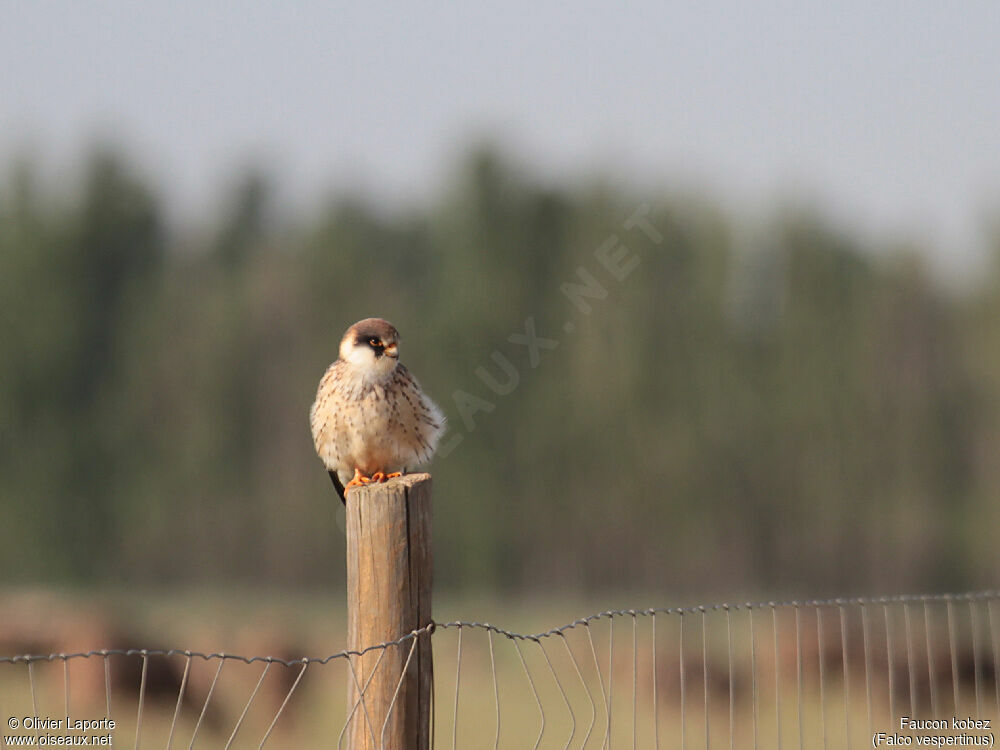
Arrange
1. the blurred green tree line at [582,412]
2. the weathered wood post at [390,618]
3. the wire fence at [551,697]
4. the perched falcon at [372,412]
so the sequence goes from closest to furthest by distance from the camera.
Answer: the weathered wood post at [390,618], the perched falcon at [372,412], the wire fence at [551,697], the blurred green tree line at [582,412]

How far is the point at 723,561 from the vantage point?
1460 inches

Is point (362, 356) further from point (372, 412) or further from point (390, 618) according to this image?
point (390, 618)

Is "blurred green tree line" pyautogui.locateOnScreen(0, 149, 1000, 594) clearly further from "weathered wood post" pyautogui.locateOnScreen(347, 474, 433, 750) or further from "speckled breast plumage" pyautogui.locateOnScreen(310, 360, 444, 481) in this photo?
"weathered wood post" pyautogui.locateOnScreen(347, 474, 433, 750)

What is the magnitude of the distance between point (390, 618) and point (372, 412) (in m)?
2.66

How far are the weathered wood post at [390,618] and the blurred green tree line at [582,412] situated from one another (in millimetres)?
30035

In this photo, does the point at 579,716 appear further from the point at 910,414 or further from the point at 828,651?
the point at 910,414

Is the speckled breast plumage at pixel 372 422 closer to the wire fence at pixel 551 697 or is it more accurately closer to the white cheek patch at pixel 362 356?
the white cheek patch at pixel 362 356

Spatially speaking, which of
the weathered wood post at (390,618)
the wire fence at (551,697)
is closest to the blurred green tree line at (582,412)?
the wire fence at (551,697)

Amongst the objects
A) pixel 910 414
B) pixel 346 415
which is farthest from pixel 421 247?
pixel 346 415

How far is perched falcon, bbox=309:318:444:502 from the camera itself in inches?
261

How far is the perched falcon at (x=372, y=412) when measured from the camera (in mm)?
6637

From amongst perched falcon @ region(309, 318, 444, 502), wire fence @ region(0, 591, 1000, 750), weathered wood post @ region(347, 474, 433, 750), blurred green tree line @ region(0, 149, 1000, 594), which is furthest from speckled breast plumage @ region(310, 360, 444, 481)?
blurred green tree line @ region(0, 149, 1000, 594)

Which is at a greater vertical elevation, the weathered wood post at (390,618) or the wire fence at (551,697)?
the weathered wood post at (390,618)

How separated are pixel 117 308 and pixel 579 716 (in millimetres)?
28323
